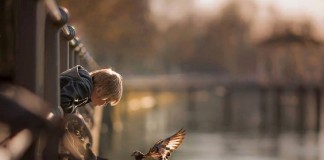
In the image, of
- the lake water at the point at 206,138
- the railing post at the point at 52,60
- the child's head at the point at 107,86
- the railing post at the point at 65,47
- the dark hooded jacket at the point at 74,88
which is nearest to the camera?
the railing post at the point at 52,60

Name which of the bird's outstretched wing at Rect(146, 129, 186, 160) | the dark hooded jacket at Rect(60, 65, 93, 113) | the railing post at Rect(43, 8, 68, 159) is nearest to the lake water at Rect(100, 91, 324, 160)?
the dark hooded jacket at Rect(60, 65, 93, 113)

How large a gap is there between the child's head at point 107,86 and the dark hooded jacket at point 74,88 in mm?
69

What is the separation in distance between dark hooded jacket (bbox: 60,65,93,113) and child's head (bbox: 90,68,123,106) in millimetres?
69

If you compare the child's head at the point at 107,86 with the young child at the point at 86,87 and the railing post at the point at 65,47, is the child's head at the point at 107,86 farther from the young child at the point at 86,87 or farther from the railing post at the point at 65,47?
the railing post at the point at 65,47

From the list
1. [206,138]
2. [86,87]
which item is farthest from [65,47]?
[206,138]

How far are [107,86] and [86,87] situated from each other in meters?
0.17

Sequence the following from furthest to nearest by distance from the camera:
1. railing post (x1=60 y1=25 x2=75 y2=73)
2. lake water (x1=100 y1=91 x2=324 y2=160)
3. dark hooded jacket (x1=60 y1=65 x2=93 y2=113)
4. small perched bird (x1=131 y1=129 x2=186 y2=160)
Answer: lake water (x1=100 y1=91 x2=324 y2=160) → railing post (x1=60 y1=25 x2=75 y2=73) → dark hooded jacket (x1=60 y1=65 x2=93 y2=113) → small perched bird (x1=131 y1=129 x2=186 y2=160)

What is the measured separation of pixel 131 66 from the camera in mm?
85438

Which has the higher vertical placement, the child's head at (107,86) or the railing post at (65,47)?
the railing post at (65,47)

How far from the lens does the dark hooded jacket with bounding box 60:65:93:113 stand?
4.01m

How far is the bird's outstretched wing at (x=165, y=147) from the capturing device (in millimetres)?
3744

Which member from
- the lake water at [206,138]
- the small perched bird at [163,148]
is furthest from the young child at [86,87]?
the lake water at [206,138]

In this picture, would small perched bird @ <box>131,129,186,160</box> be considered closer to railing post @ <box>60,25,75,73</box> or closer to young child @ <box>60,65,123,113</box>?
young child @ <box>60,65,123,113</box>

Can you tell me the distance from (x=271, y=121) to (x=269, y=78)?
15.8 metres
